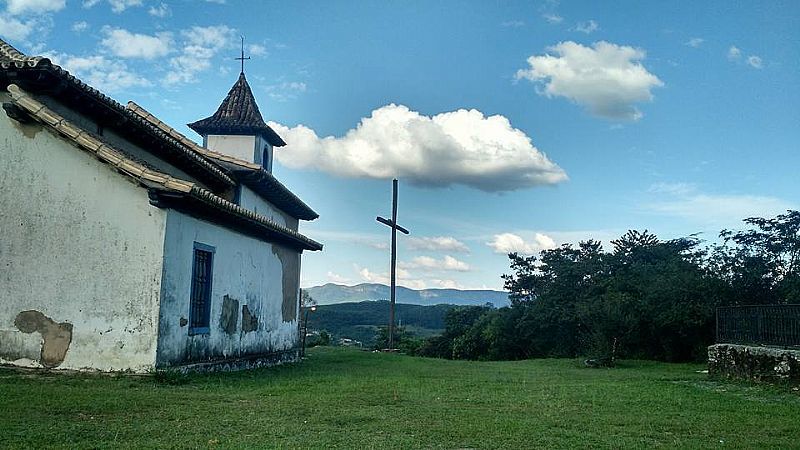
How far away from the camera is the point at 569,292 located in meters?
32.6

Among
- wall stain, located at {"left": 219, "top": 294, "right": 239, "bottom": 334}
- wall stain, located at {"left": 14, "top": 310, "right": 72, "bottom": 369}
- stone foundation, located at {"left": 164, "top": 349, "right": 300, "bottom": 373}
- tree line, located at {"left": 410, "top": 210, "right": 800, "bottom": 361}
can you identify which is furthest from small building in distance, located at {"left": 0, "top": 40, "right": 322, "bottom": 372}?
tree line, located at {"left": 410, "top": 210, "right": 800, "bottom": 361}

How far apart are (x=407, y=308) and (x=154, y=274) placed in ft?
269

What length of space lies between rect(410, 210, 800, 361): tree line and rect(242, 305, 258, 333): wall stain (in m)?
12.0

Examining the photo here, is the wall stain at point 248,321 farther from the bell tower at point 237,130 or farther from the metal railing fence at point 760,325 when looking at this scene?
the metal railing fence at point 760,325

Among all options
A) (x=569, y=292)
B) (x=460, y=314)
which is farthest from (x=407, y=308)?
A: (x=569, y=292)

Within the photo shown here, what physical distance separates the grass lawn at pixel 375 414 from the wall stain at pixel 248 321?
2575 mm

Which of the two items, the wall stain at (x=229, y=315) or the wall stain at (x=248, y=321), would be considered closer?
the wall stain at (x=229, y=315)

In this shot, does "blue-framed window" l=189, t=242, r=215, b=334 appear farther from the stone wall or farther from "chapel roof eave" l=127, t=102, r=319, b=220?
the stone wall

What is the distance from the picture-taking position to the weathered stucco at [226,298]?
12109 millimetres

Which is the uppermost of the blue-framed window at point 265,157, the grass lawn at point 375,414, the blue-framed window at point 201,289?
the blue-framed window at point 265,157

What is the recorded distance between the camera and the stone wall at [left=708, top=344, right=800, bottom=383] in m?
12.8

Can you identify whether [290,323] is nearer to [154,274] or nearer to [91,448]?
[154,274]

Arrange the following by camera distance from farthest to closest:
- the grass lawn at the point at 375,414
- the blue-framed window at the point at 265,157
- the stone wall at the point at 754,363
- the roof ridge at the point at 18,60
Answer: the blue-framed window at the point at 265,157 → the stone wall at the point at 754,363 → the roof ridge at the point at 18,60 → the grass lawn at the point at 375,414

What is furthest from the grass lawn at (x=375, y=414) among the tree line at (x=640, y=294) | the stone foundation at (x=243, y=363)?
the tree line at (x=640, y=294)
